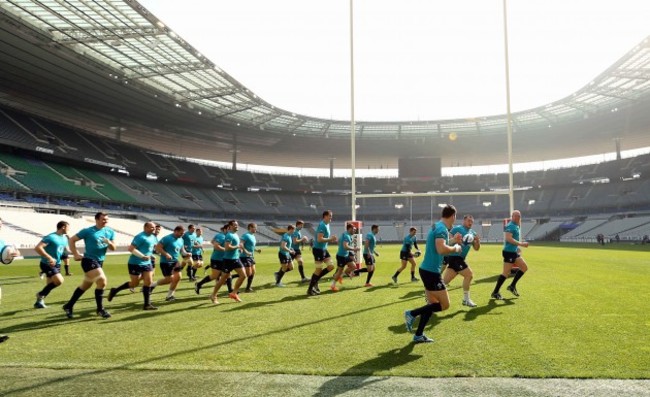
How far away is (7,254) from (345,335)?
5211 millimetres

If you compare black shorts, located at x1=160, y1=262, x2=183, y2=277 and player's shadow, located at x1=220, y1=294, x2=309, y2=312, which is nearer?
player's shadow, located at x1=220, y1=294, x2=309, y2=312

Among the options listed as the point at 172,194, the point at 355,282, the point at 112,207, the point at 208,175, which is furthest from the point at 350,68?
the point at 208,175

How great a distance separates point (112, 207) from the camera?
50.2 meters

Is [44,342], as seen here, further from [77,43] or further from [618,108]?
[618,108]

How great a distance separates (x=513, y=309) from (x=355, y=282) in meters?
6.49

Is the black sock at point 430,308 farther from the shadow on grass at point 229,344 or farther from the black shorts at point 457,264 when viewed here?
the black shorts at point 457,264

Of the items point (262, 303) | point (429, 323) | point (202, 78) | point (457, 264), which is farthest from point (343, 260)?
point (202, 78)

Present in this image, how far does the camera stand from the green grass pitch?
5.16 m

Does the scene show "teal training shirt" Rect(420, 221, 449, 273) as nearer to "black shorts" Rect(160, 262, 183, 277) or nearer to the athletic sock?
the athletic sock

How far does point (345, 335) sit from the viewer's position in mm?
6738

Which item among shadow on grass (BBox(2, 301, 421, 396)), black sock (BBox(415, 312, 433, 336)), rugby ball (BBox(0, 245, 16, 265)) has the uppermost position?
rugby ball (BBox(0, 245, 16, 265))

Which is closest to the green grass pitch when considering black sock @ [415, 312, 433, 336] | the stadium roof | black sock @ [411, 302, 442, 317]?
black sock @ [415, 312, 433, 336]

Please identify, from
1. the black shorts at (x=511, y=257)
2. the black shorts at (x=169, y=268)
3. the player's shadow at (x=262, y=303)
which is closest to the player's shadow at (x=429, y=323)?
the black shorts at (x=511, y=257)

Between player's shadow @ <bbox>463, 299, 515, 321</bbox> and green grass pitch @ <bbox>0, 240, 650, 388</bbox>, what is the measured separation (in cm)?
3
